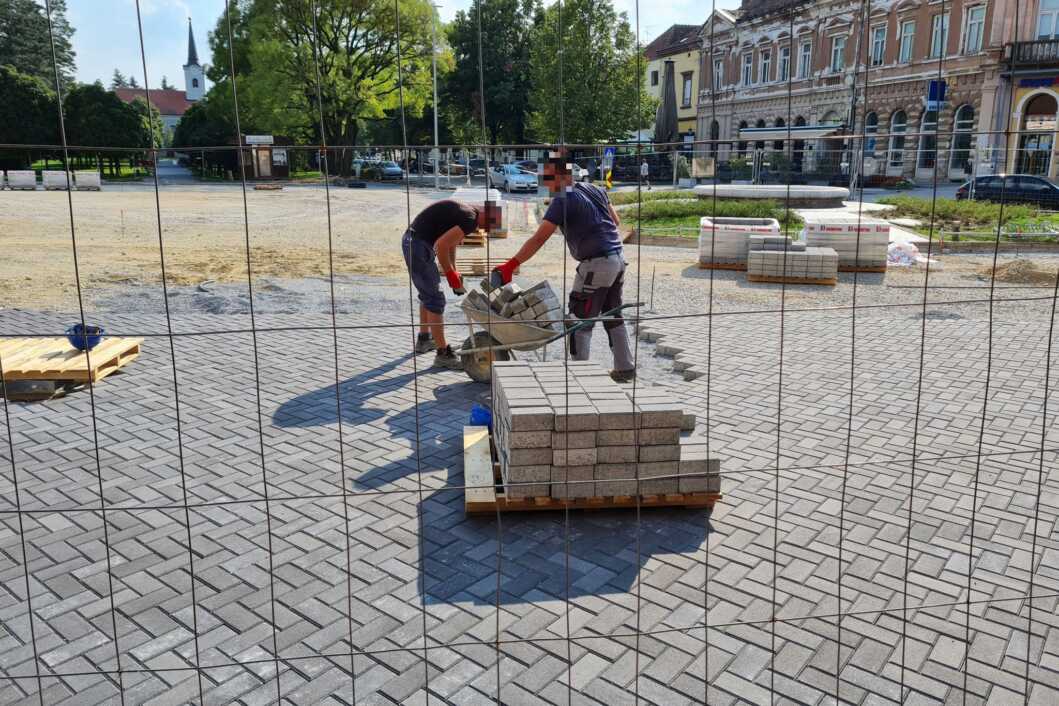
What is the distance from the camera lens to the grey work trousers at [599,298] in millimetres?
7309

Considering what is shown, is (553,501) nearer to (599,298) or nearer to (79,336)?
(599,298)

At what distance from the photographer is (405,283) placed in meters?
15.6

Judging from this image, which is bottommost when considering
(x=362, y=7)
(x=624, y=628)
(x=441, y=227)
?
(x=624, y=628)

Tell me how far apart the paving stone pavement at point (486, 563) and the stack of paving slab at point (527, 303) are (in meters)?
0.97

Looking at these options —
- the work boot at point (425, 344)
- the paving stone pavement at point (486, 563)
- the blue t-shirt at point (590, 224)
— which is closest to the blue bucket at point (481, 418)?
the paving stone pavement at point (486, 563)

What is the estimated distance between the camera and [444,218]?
8195mm

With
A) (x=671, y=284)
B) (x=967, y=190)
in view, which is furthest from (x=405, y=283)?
(x=967, y=190)

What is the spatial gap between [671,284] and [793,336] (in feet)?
15.5

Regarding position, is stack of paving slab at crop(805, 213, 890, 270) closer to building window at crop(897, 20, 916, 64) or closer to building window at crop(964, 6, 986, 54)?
building window at crop(897, 20, 916, 64)

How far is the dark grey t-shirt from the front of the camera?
810cm

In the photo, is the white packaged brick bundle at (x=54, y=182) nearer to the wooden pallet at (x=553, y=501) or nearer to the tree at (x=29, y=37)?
the tree at (x=29, y=37)

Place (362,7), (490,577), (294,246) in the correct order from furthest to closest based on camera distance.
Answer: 1. (294,246)
2. (362,7)
3. (490,577)

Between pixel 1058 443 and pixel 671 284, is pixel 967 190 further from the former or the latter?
pixel 1058 443

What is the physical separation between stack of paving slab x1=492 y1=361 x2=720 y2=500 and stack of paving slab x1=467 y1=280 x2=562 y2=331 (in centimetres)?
197
